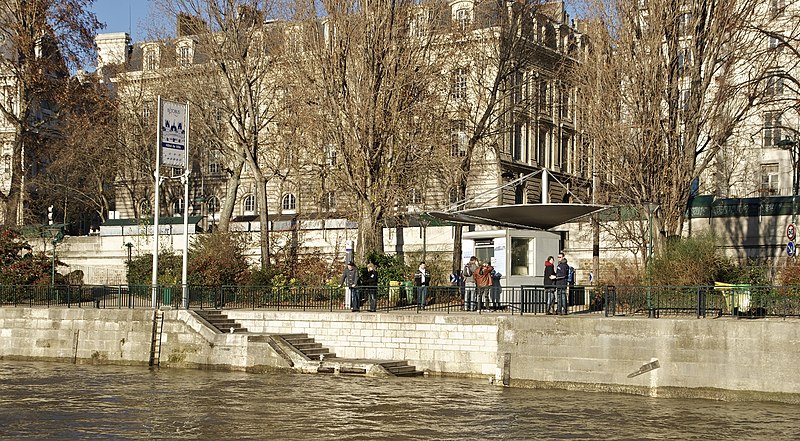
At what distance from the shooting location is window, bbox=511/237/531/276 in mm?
36438

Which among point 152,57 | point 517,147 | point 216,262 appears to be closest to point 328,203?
point 152,57

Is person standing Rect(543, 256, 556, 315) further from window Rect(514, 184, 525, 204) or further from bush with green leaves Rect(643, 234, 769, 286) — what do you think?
window Rect(514, 184, 525, 204)

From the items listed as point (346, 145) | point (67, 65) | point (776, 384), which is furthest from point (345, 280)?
point (67, 65)

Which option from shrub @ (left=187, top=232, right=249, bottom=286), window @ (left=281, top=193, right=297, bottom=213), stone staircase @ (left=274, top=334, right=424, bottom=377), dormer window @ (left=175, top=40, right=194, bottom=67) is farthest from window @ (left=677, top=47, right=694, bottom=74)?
window @ (left=281, top=193, right=297, bottom=213)

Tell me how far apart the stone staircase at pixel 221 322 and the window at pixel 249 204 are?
3927 cm

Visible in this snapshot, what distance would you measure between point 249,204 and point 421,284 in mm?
38416

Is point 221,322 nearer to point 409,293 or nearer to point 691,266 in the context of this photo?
point 409,293

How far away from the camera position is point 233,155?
53562 millimetres

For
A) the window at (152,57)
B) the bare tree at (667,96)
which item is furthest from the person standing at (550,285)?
the window at (152,57)

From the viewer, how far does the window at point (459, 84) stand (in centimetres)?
4783

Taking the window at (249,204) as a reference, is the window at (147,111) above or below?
above

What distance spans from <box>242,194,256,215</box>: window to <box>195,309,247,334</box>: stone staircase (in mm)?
39271

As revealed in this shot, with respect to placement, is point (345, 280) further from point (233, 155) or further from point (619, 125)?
point (233, 155)

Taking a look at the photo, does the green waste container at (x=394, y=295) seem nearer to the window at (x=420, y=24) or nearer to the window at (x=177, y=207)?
the window at (x=420, y=24)
